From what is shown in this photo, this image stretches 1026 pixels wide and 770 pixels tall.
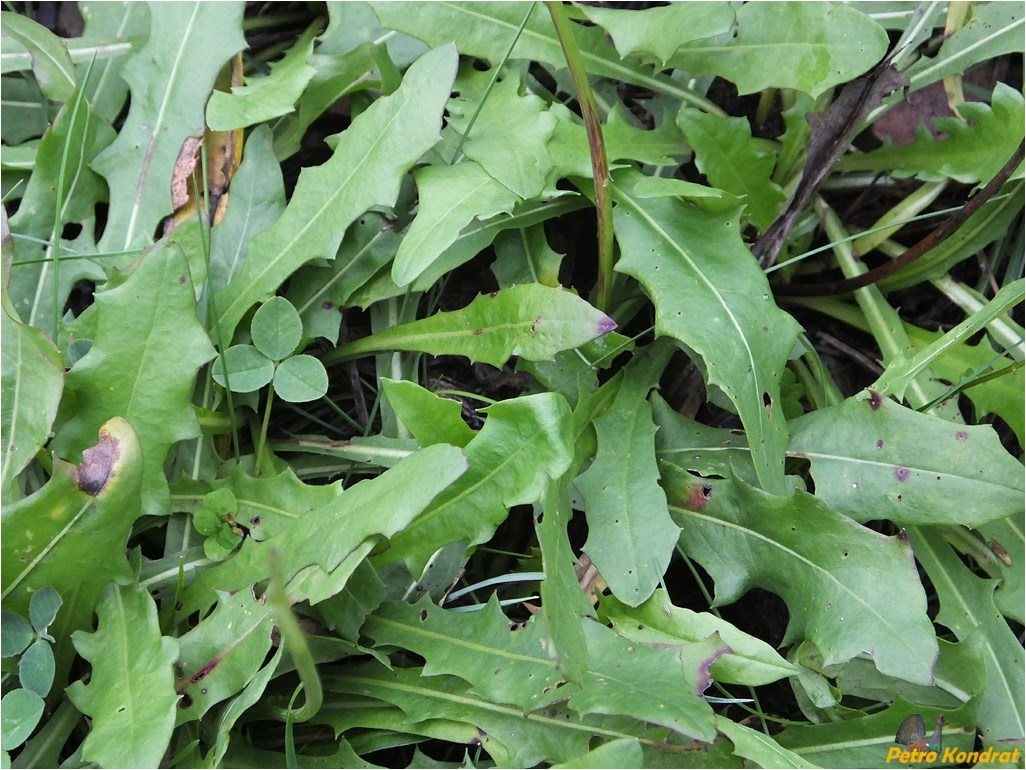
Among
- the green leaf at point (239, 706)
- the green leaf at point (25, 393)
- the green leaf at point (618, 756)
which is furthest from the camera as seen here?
the green leaf at point (25, 393)

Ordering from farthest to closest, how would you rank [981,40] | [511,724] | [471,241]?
1. [981,40]
2. [471,241]
3. [511,724]

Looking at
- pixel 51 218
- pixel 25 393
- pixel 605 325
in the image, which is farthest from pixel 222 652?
pixel 51 218

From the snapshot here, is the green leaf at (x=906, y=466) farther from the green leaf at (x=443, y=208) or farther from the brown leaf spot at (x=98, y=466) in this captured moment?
the brown leaf spot at (x=98, y=466)

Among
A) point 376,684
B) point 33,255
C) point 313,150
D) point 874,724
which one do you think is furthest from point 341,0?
point 874,724

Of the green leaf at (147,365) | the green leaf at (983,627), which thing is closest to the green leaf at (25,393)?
the green leaf at (147,365)

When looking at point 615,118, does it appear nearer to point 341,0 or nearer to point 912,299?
point 341,0

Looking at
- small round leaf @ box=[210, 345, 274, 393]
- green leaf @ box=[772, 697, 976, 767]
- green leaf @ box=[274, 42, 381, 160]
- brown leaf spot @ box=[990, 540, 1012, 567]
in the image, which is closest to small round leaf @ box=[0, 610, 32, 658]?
small round leaf @ box=[210, 345, 274, 393]

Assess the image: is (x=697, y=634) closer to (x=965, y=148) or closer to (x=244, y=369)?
(x=244, y=369)
